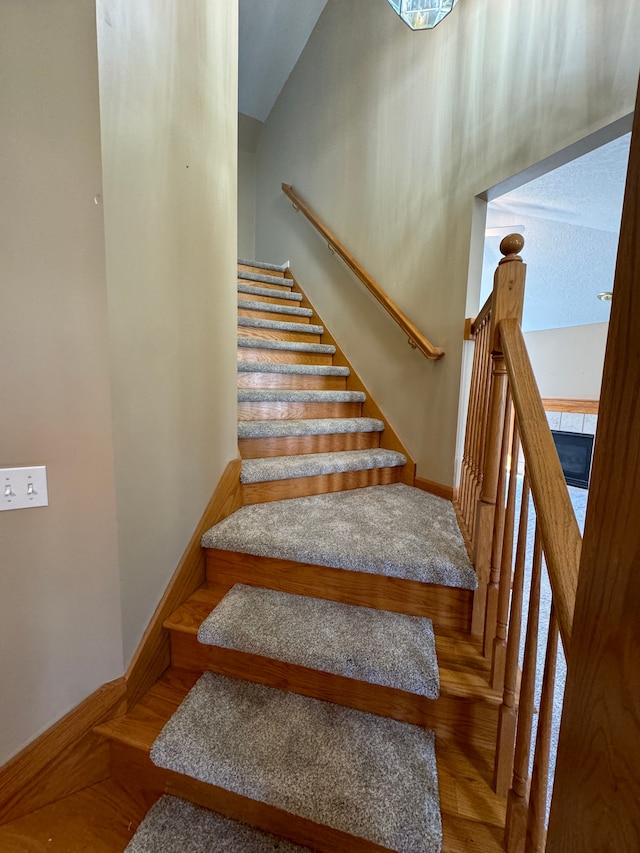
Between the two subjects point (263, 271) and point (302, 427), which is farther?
point (263, 271)

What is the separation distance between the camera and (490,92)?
1613 mm

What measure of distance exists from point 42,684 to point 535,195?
3096mm

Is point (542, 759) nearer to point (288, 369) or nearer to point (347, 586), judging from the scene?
point (347, 586)

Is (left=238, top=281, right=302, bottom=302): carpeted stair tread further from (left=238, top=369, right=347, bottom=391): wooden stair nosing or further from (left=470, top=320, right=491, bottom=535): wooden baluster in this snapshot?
(left=470, top=320, right=491, bottom=535): wooden baluster

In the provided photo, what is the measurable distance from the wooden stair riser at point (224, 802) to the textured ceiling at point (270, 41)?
5.12 m

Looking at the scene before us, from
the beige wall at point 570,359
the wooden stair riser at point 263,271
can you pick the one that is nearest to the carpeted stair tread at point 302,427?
the wooden stair riser at point 263,271

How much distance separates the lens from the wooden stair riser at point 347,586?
1174 millimetres

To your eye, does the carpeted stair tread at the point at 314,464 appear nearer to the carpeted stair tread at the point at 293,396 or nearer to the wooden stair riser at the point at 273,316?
the carpeted stair tread at the point at 293,396

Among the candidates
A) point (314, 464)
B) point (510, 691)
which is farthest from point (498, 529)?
point (314, 464)

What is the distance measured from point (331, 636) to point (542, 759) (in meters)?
0.57

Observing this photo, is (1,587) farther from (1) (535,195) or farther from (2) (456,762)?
(1) (535,195)

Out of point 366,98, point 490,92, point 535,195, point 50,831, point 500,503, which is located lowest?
point 50,831

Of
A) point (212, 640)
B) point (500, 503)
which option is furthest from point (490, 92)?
point (212, 640)

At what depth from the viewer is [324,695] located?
3.34 ft
